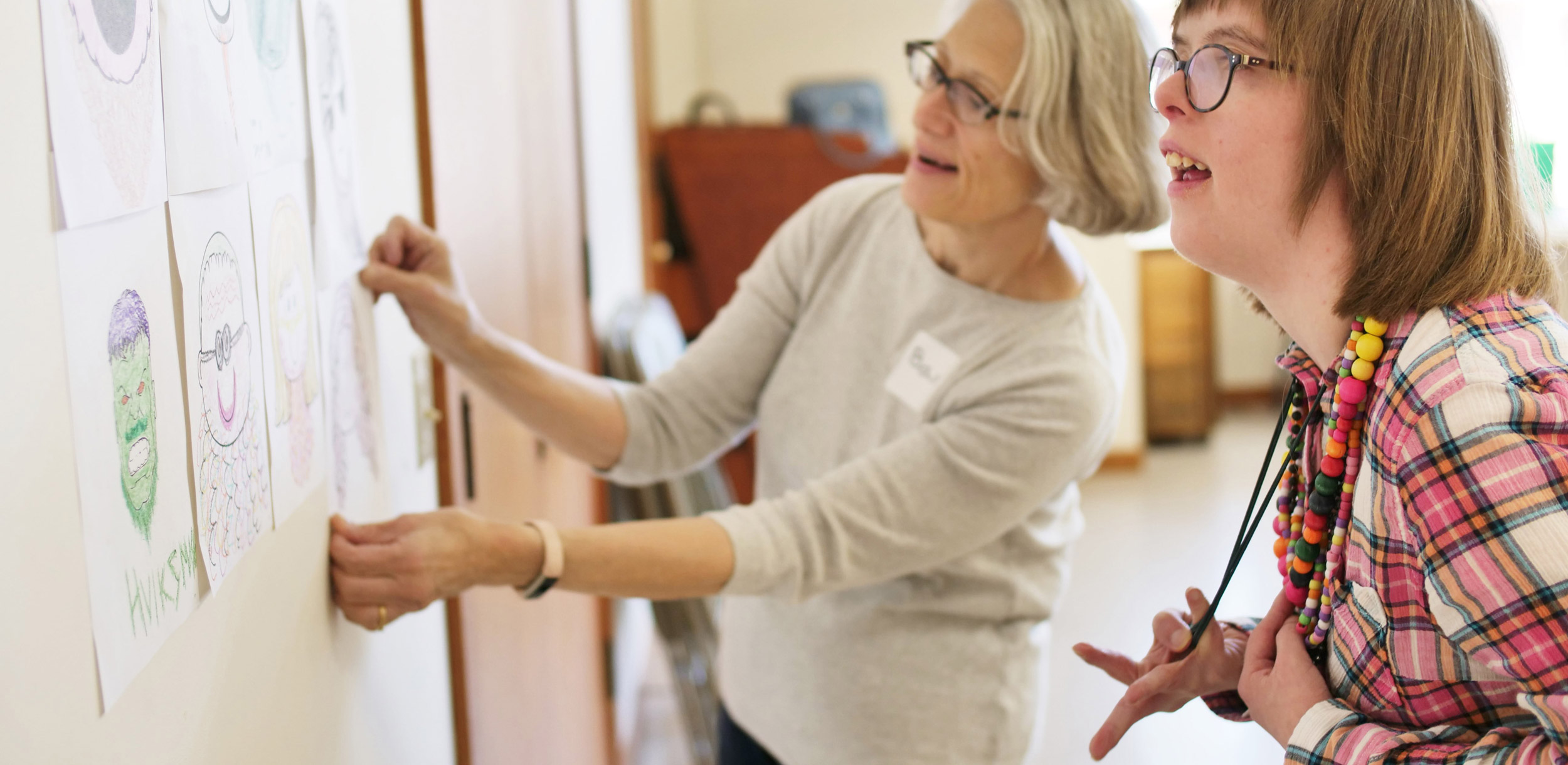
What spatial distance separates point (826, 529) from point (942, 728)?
353mm

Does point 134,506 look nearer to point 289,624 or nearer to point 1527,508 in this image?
point 289,624

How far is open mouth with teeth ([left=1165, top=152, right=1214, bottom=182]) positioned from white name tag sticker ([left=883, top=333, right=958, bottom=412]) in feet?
1.44

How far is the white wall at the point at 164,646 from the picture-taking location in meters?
0.52

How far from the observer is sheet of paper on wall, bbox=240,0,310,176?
32.7 inches

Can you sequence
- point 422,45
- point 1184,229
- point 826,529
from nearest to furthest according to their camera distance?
point 1184,229 < point 826,529 < point 422,45

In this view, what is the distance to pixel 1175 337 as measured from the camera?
6.16 meters

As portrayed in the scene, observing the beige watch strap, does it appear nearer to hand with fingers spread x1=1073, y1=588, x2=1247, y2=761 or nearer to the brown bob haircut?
hand with fingers spread x1=1073, y1=588, x2=1247, y2=761

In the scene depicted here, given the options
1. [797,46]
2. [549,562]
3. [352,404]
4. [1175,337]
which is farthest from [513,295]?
[1175,337]

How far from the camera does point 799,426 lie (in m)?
1.43

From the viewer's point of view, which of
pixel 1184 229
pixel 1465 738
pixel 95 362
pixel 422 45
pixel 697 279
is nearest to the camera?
pixel 95 362

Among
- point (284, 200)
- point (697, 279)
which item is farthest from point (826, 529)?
point (697, 279)

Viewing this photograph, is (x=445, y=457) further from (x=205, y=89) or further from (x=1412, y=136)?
(x=1412, y=136)

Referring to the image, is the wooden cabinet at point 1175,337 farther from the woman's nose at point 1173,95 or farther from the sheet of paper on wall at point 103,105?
the sheet of paper on wall at point 103,105

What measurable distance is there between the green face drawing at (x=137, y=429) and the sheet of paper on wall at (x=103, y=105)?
0.08m
